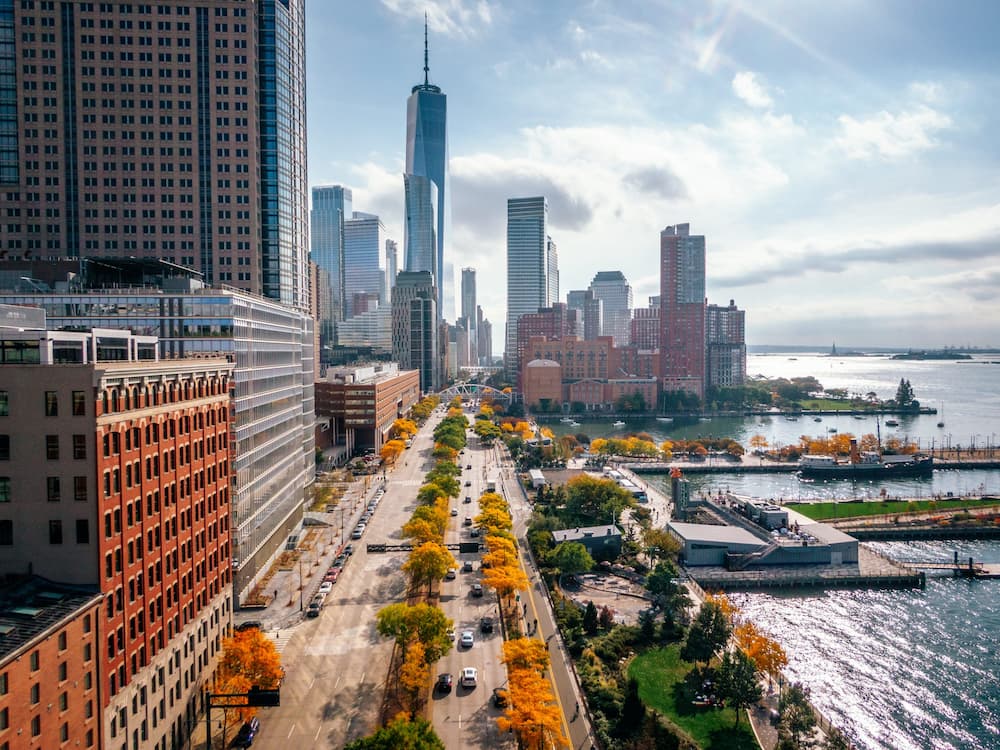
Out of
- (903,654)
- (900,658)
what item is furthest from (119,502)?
(903,654)

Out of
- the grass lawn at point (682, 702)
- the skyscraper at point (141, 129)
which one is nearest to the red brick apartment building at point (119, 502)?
the grass lawn at point (682, 702)

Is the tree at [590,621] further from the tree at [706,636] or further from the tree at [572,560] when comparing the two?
the tree at [572,560]

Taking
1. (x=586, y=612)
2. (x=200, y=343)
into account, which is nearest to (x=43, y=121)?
(x=200, y=343)

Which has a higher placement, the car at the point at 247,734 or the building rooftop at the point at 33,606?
the building rooftop at the point at 33,606

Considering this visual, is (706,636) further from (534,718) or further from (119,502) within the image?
(119,502)

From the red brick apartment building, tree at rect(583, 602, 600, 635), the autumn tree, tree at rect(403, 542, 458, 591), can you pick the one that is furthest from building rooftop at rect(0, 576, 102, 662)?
tree at rect(583, 602, 600, 635)
